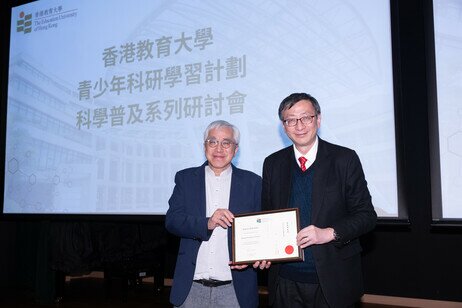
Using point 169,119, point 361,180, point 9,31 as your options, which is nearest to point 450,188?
point 361,180

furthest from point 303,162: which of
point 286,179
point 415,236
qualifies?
point 415,236

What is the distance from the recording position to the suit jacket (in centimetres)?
207

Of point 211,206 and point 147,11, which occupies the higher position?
point 147,11

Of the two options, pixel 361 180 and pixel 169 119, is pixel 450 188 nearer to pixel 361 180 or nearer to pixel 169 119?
pixel 361 180

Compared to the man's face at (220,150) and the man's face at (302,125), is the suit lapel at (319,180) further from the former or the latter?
the man's face at (220,150)

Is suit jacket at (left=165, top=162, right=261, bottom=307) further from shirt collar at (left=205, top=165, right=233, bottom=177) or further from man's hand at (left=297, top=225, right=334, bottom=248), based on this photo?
man's hand at (left=297, top=225, right=334, bottom=248)

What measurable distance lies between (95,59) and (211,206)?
108 inches

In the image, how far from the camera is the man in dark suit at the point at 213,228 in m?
2.07

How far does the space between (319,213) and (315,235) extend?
13cm

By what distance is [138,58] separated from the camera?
4.17 metres

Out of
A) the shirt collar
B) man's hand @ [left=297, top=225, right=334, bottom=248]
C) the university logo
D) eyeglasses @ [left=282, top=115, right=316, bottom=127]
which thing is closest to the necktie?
eyeglasses @ [left=282, top=115, right=316, bottom=127]

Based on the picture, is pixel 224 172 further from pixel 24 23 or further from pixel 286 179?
pixel 24 23

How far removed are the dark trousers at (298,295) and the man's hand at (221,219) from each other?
316 millimetres

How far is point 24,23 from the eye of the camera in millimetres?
4883
